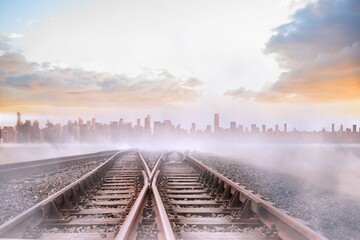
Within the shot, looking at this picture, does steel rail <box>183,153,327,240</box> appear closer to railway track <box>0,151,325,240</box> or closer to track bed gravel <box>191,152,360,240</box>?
railway track <box>0,151,325,240</box>

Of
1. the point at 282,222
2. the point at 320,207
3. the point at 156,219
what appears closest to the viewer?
the point at 282,222

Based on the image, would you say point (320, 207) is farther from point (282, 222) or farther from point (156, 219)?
point (156, 219)

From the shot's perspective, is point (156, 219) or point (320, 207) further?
point (320, 207)

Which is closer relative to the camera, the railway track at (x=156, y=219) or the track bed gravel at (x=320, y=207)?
the railway track at (x=156, y=219)

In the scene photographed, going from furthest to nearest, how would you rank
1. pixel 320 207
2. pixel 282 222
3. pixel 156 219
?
pixel 320 207, pixel 156 219, pixel 282 222

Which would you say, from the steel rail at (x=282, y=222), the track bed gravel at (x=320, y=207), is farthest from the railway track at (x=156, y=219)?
the track bed gravel at (x=320, y=207)

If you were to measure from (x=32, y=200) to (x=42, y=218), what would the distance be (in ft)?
10.1

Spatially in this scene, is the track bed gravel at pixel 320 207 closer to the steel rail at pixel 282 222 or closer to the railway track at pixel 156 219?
the steel rail at pixel 282 222

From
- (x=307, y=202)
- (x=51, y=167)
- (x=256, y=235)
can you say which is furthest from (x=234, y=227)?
(x=51, y=167)

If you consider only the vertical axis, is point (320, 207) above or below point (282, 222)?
below

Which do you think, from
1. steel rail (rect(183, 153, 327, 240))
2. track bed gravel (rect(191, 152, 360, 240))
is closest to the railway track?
steel rail (rect(183, 153, 327, 240))

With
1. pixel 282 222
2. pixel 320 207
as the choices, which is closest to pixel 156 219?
pixel 282 222

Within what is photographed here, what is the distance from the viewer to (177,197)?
9305 mm

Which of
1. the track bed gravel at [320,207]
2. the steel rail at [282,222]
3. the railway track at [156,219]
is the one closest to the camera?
the steel rail at [282,222]
